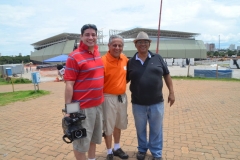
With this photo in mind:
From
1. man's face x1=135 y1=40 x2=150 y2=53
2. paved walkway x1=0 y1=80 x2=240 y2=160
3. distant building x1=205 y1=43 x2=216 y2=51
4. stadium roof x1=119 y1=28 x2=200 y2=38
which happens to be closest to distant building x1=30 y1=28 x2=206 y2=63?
stadium roof x1=119 y1=28 x2=200 y2=38

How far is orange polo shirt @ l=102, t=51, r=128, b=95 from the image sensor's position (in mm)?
2584

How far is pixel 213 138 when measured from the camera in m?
3.62

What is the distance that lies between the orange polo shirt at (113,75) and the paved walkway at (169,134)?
128 centimetres

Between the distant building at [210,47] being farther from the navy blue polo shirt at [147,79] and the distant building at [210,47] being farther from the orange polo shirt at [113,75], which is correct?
the orange polo shirt at [113,75]

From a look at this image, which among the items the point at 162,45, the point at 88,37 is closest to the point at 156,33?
the point at 162,45

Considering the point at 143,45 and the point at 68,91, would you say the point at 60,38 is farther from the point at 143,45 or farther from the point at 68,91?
the point at 68,91

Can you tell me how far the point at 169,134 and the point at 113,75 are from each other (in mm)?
2190

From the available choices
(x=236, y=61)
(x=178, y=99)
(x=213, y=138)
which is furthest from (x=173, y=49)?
(x=213, y=138)

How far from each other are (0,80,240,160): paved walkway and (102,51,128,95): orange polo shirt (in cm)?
128

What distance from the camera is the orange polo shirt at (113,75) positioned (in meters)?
2.58

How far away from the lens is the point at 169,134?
3.92 meters

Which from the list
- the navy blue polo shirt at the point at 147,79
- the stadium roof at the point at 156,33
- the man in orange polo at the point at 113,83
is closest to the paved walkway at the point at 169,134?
the man in orange polo at the point at 113,83

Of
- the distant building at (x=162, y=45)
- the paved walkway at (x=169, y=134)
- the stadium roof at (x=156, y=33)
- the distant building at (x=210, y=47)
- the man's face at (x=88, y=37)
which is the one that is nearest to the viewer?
the man's face at (x=88, y=37)

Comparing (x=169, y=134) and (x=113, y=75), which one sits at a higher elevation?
(x=113, y=75)
